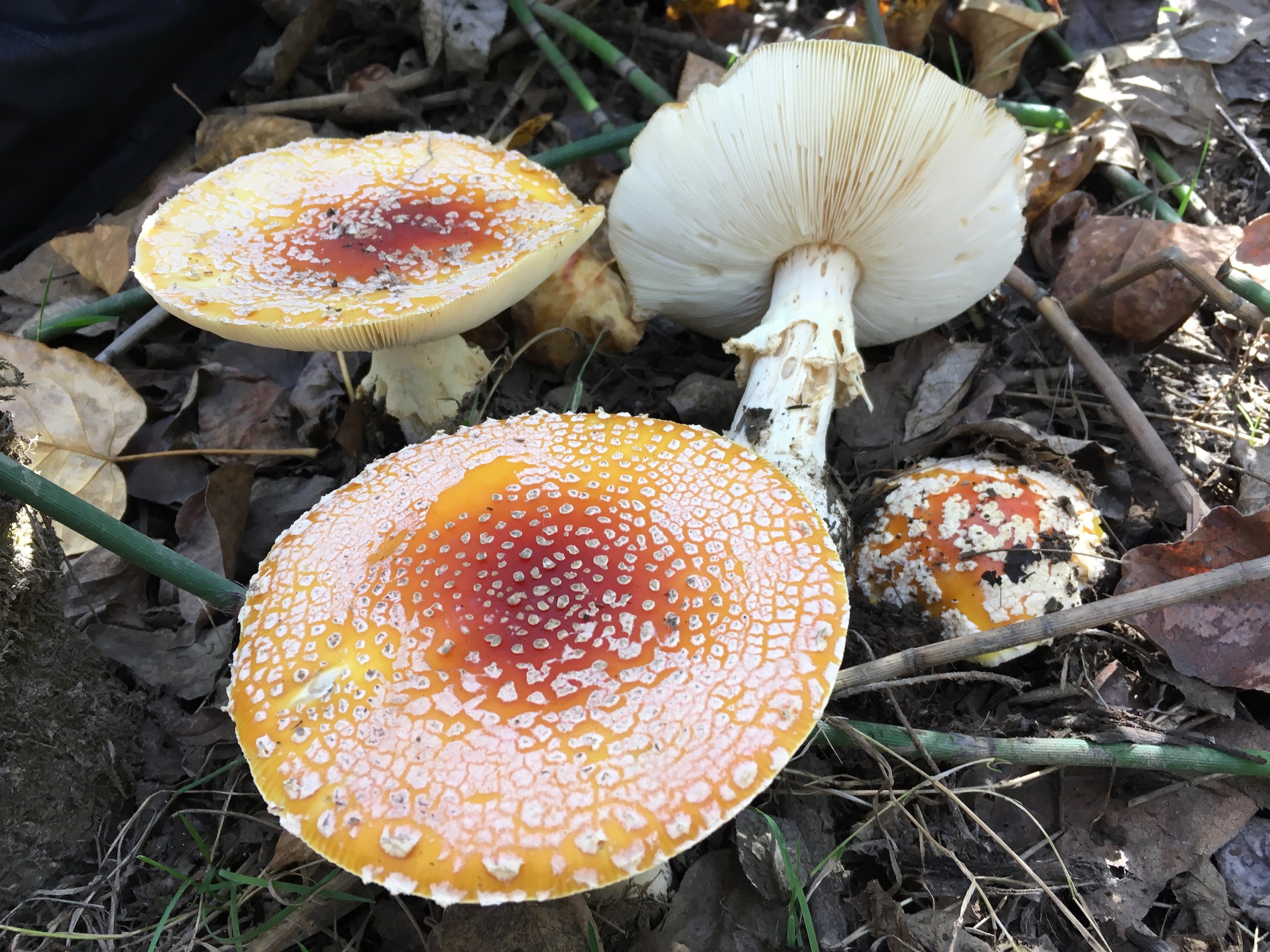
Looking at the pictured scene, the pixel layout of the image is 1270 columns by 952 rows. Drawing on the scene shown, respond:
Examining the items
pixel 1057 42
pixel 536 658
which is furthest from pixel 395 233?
pixel 1057 42

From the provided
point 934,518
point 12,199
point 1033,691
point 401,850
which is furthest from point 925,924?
point 12,199

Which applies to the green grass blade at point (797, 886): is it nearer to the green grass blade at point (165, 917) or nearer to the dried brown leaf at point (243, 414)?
the green grass blade at point (165, 917)

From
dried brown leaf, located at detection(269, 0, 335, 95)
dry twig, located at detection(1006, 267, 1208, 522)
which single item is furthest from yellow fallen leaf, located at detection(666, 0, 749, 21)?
dry twig, located at detection(1006, 267, 1208, 522)

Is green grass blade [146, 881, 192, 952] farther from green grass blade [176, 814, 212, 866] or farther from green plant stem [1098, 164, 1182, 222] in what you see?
green plant stem [1098, 164, 1182, 222]

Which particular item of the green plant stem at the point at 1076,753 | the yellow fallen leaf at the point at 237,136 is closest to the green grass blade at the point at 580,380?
the green plant stem at the point at 1076,753

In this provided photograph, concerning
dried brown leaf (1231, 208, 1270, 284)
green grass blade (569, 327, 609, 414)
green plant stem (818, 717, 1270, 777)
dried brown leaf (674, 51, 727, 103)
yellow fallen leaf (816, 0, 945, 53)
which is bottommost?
green plant stem (818, 717, 1270, 777)

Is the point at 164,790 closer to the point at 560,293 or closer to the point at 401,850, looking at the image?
the point at 401,850
